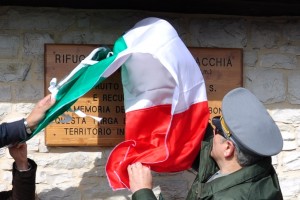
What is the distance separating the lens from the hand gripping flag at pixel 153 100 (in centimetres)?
274

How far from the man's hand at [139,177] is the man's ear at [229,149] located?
1.31 ft

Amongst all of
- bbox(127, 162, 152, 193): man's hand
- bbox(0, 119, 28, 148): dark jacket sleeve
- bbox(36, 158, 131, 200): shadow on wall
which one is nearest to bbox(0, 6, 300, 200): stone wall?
bbox(36, 158, 131, 200): shadow on wall

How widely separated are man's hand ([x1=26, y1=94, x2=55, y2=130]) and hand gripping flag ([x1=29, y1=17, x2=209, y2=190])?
3cm

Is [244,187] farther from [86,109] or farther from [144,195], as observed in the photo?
[86,109]

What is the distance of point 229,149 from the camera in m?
2.46

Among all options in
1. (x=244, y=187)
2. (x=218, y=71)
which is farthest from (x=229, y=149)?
(x=218, y=71)

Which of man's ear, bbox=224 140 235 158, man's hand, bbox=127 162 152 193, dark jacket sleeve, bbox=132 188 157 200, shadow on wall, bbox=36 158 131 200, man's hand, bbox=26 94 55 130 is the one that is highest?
man's hand, bbox=26 94 55 130

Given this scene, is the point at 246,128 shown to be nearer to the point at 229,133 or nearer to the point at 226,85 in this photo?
the point at 229,133

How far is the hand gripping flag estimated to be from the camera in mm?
2738

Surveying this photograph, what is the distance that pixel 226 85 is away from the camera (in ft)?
11.5

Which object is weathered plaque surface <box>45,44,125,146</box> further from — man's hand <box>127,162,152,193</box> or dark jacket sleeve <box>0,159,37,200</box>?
man's hand <box>127,162,152,193</box>

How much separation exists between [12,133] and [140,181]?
2.25ft

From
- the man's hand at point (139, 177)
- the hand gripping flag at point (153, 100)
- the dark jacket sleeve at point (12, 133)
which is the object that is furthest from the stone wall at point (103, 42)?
the man's hand at point (139, 177)

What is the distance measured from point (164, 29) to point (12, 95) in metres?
1.11
